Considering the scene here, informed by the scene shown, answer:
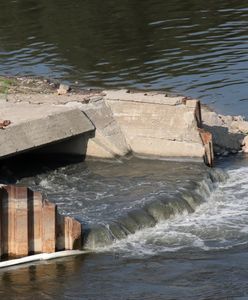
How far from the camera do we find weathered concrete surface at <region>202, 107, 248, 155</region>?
2522cm

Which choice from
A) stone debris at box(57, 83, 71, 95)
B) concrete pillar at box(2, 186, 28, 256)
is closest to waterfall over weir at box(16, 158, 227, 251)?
concrete pillar at box(2, 186, 28, 256)

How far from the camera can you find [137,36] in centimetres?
3719

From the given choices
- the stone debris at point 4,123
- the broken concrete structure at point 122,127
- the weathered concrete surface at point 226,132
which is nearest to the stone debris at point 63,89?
the broken concrete structure at point 122,127

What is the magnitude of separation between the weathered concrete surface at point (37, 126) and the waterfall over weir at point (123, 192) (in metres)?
0.95

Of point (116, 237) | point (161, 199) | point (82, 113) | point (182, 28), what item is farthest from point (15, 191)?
point (182, 28)

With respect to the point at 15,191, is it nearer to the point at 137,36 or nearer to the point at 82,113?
the point at 82,113

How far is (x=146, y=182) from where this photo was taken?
22484 mm

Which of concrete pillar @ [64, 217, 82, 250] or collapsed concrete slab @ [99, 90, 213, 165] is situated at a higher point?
collapsed concrete slab @ [99, 90, 213, 165]

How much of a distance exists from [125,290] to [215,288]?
1581mm

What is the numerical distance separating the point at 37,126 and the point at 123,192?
2823 mm

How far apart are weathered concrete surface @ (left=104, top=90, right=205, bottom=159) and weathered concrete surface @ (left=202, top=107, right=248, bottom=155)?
1492 millimetres

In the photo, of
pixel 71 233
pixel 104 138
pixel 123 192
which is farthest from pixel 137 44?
pixel 71 233

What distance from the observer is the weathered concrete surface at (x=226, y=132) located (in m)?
25.2

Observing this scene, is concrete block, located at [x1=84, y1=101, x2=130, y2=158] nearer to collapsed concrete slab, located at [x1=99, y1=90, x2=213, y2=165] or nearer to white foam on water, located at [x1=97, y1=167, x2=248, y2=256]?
collapsed concrete slab, located at [x1=99, y1=90, x2=213, y2=165]
